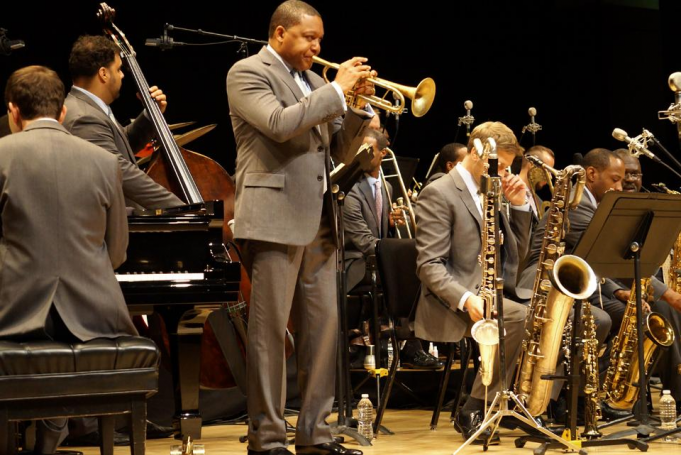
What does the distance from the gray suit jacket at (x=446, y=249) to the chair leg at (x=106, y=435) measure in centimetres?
168

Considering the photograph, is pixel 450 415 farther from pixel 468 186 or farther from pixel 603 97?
pixel 603 97

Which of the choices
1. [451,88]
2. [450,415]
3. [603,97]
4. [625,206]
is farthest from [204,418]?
[603,97]

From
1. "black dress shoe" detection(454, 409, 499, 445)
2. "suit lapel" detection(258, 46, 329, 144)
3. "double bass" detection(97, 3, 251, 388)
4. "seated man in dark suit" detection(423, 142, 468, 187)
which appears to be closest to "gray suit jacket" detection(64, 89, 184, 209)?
"double bass" detection(97, 3, 251, 388)

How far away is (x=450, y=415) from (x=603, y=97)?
415 cm

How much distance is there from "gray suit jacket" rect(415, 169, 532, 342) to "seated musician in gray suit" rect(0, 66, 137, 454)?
5.30 ft

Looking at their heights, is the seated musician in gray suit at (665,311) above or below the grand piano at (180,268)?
below

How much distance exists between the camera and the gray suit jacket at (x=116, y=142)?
3.96 metres

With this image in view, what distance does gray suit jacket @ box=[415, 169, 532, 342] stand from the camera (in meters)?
4.34

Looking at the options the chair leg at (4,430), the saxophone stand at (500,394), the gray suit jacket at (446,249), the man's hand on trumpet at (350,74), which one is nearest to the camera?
the chair leg at (4,430)

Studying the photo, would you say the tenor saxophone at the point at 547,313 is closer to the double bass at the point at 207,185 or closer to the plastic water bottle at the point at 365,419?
the plastic water bottle at the point at 365,419

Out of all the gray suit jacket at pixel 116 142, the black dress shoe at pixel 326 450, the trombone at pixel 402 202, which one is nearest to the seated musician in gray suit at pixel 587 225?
the trombone at pixel 402 202

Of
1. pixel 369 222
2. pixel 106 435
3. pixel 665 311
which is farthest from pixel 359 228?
pixel 106 435

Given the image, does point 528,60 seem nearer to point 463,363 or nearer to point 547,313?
point 463,363

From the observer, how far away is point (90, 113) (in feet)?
13.6
